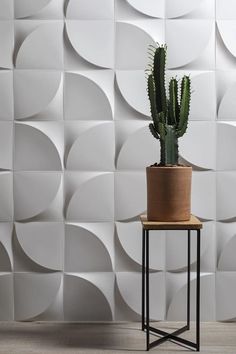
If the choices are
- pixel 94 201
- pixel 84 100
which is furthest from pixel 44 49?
pixel 94 201

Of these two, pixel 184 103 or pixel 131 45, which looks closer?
pixel 184 103

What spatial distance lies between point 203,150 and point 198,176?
0.46 feet

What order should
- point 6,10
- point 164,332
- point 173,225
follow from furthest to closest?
point 6,10
point 164,332
point 173,225

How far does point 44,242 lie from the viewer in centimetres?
302

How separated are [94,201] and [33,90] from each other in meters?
0.66

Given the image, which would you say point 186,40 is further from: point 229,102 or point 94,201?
point 94,201

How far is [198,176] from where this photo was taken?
301 cm

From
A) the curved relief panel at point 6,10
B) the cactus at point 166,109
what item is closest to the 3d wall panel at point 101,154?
the curved relief panel at point 6,10

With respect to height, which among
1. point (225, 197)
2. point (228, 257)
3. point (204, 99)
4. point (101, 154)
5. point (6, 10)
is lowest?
point (228, 257)

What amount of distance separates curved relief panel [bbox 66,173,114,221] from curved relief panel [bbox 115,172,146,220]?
1.3 inches

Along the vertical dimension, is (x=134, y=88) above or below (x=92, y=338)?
above

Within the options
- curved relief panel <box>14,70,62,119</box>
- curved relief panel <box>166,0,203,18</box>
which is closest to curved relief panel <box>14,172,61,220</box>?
curved relief panel <box>14,70,62,119</box>

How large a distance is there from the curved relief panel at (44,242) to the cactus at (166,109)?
74 cm

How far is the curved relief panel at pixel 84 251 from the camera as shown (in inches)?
118
